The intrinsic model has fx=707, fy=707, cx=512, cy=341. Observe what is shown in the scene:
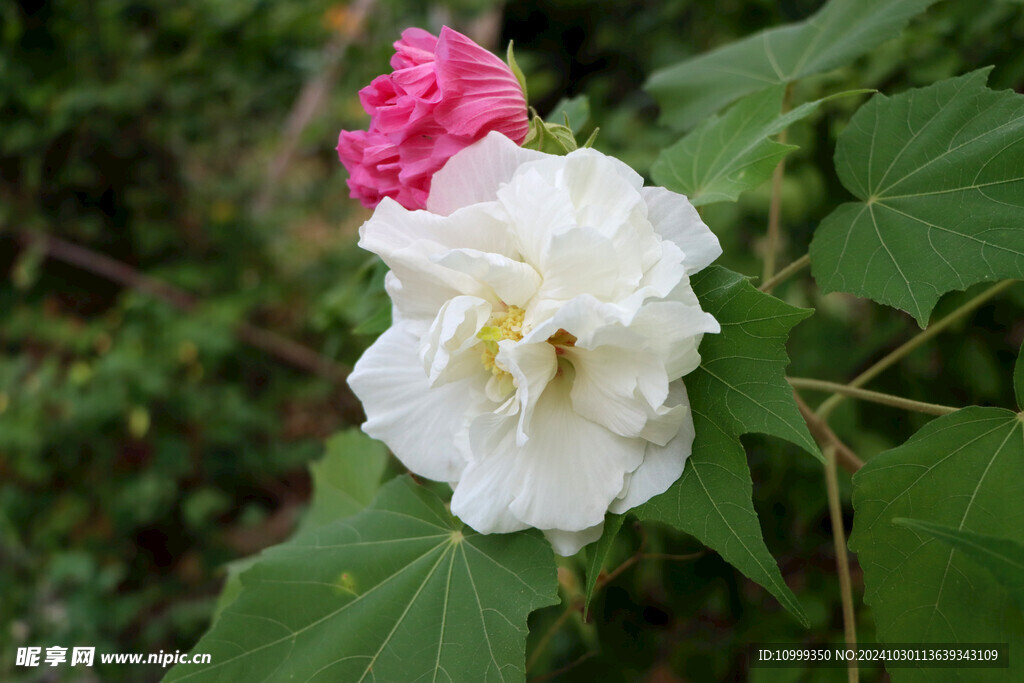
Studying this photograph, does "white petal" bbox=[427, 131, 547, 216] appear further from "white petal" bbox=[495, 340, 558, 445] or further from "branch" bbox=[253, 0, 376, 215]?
"branch" bbox=[253, 0, 376, 215]

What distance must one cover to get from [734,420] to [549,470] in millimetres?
168

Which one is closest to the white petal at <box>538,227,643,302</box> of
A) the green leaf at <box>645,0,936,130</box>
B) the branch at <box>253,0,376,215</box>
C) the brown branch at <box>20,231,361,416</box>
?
the green leaf at <box>645,0,936,130</box>

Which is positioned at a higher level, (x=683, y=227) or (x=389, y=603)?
(x=683, y=227)

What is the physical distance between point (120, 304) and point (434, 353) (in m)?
2.42

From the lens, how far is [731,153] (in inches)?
31.9

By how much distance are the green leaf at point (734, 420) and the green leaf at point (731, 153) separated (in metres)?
0.13

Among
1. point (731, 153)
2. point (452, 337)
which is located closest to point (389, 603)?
point (452, 337)

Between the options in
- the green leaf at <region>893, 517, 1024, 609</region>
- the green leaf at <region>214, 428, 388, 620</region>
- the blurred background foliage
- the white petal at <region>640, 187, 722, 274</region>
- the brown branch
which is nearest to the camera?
the green leaf at <region>893, 517, 1024, 609</region>

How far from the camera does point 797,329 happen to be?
158 cm

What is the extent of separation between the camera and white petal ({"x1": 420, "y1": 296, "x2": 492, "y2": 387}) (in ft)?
1.96

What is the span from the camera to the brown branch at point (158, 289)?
100 inches

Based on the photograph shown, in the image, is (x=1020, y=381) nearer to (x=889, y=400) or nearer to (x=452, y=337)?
(x=889, y=400)

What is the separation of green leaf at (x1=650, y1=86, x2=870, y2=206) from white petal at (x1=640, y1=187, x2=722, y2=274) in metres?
0.09

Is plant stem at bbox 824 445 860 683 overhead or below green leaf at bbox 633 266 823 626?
below
